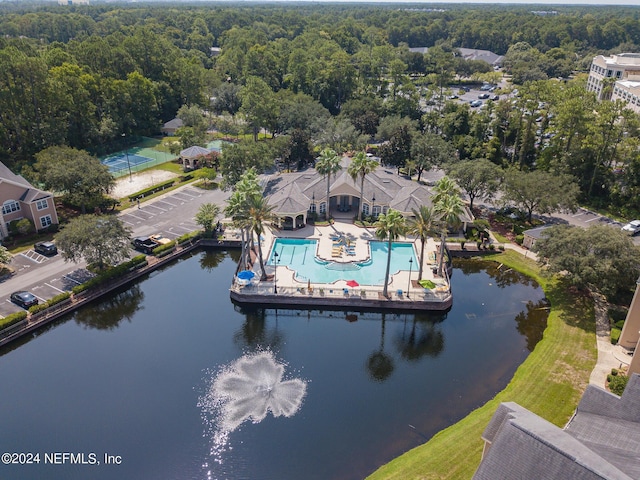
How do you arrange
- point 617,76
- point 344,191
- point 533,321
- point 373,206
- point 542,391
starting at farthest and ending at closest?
point 617,76 < point 344,191 < point 373,206 < point 533,321 < point 542,391

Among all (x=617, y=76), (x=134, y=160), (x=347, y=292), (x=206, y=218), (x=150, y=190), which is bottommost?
(x=134, y=160)

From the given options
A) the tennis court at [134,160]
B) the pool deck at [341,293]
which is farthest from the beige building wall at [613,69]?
the tennis court at [134,160]

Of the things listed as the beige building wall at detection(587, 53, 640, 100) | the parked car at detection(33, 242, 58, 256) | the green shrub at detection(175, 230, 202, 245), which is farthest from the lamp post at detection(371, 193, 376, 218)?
the beige building wall at detection(587, 53, 640, 100)

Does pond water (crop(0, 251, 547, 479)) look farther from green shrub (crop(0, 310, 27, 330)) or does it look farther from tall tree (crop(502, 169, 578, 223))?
tall tree (crop(502, 169, 578, 223))

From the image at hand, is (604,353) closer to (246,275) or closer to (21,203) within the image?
(246,275)

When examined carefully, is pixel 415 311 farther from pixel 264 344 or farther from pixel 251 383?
pixel 251 383

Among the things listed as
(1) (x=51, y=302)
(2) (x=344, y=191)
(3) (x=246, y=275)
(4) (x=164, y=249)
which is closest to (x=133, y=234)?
(4) (x=164, y=249)
